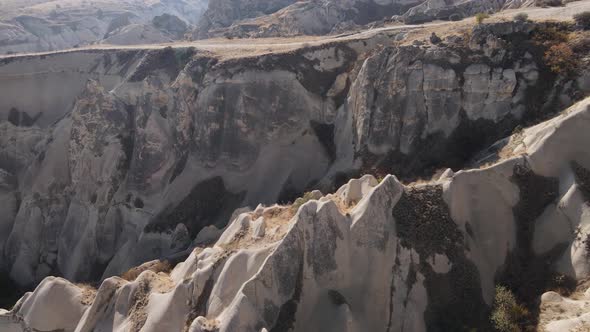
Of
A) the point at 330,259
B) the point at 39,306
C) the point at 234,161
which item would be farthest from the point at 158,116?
the point at 330,259

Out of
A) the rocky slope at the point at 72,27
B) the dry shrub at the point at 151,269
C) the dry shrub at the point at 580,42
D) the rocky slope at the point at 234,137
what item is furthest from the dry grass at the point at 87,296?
the rocky slope at the point at 72,27

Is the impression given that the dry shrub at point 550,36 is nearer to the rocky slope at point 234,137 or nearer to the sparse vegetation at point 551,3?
the rocky slope at point 234,137

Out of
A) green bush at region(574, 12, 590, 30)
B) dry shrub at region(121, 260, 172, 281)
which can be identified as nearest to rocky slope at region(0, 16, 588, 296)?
green bush at region(574, 12, 590, 30)

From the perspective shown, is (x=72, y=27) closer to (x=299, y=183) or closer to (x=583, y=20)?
(x=299, y=183)

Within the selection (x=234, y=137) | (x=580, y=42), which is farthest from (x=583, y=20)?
(x=234, y=137)

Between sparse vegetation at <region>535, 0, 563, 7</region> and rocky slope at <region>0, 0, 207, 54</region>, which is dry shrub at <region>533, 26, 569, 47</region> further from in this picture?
rocky slope at <region>0, 0, 207, 54</region>

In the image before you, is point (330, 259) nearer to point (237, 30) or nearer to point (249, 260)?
point (249, 260)
